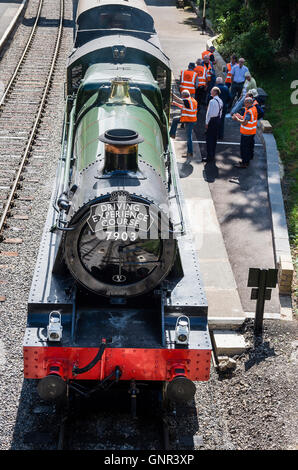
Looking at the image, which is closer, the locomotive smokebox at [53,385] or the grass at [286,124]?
the locomotive smokebox at [53,385]

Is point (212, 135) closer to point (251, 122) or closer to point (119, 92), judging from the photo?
point (251, 122)

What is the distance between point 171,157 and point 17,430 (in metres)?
3.73

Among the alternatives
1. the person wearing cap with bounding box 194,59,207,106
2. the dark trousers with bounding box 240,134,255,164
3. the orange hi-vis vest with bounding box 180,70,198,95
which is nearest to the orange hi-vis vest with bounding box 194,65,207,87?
the person wearing cap with bounding box 194,59,207,106

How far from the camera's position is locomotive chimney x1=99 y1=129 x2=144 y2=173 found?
596cm

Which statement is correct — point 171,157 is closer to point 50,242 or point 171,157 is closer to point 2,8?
point 50,242

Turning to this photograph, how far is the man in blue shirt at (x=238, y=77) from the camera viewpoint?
15.8m

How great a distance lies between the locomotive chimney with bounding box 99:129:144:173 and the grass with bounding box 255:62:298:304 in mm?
4499

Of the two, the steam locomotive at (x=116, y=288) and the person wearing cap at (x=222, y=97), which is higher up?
the steam locomotive at (x=116, y=288)

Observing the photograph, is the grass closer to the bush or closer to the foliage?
the bush

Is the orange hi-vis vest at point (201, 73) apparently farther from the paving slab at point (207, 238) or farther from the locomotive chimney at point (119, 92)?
the locomotive chimney at point (119, 92)

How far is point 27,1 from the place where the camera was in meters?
31.2

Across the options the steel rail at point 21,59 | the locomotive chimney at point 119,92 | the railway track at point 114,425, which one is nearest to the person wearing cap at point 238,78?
the steel rail at point 21,59

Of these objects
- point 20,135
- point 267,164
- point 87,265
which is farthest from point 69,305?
point 20,135

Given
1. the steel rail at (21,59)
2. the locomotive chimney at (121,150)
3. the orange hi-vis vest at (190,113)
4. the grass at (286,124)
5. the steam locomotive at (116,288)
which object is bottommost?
the steel rail at (21,59)
